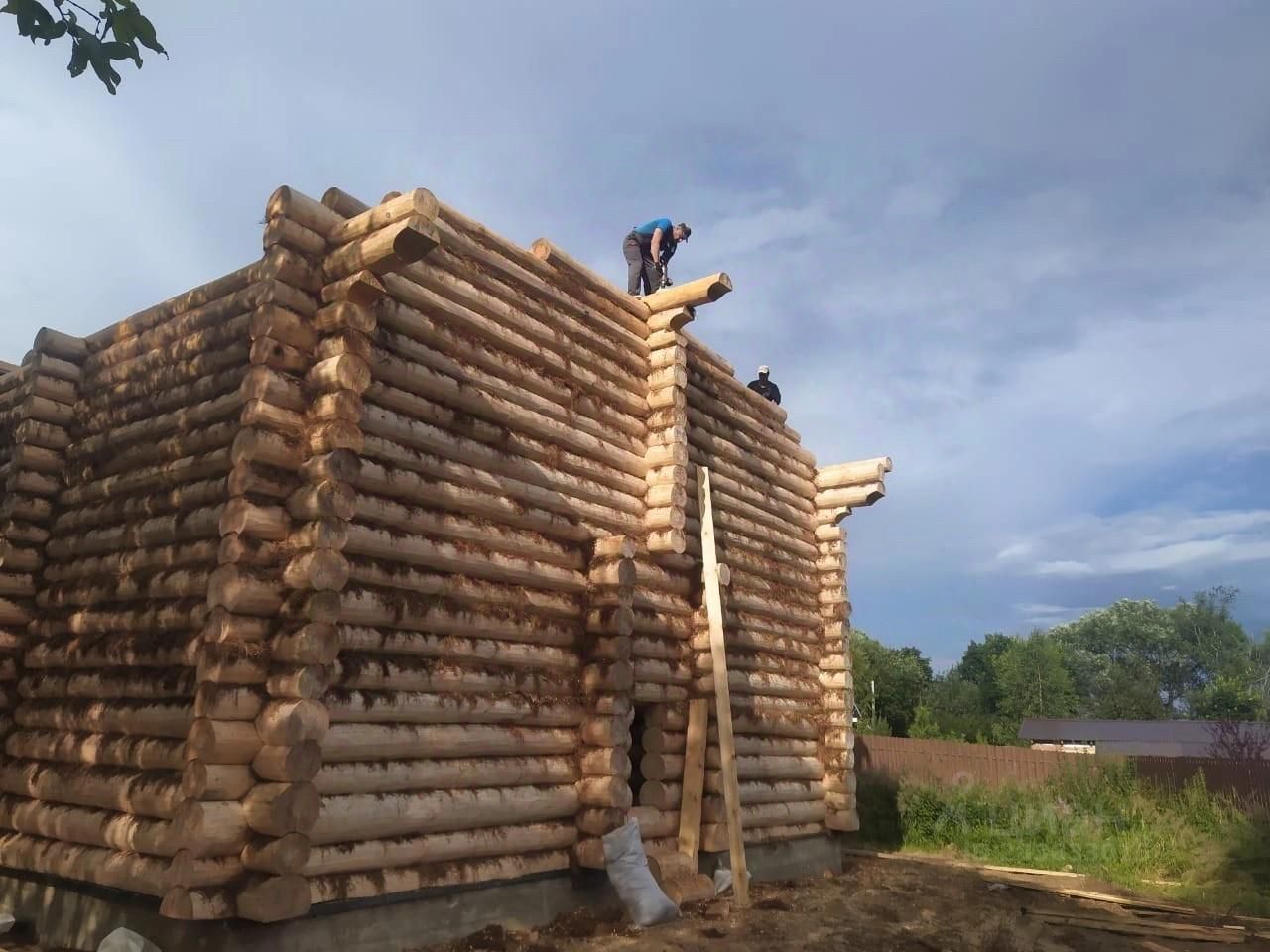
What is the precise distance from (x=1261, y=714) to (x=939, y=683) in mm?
28569

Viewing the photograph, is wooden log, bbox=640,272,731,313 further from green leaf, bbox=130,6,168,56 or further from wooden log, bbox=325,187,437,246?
green leaf, bbox=130,6,168,56

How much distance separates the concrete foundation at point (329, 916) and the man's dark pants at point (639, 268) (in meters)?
7.70

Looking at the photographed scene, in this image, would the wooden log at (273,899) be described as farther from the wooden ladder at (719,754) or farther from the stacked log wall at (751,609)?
the wooden ladder at (719,754)

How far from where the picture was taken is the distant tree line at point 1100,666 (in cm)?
7325

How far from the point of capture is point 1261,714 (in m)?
54.4

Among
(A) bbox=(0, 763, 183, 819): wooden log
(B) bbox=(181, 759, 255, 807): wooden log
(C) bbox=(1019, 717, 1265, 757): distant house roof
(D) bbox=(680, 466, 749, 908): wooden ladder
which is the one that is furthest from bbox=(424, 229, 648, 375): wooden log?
(C) bbox=(1019, 717, 1265, 757): distant house roof

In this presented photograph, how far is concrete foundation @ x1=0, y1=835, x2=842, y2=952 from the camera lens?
251 inches

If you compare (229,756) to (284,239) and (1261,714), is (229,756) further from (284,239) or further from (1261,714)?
(1261,714)

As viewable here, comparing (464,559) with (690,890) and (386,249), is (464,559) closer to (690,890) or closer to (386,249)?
(386,249)

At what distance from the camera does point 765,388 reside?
1622cm

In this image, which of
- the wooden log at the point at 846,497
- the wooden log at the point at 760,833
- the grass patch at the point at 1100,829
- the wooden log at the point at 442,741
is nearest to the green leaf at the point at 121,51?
the wooden log at the point at 442,741

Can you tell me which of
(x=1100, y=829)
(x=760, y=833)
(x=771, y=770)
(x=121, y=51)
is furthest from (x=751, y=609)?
(x=121, y=51)

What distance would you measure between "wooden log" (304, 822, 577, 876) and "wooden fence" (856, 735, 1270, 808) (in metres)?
13.7

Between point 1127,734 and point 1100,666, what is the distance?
31.0 meters
